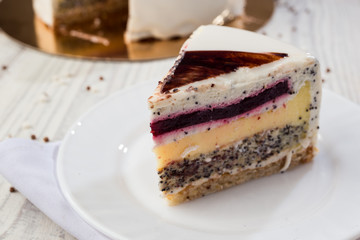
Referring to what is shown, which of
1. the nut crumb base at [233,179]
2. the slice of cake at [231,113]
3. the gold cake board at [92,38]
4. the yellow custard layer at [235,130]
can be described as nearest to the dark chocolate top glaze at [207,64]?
the slice of cake at [231,113]

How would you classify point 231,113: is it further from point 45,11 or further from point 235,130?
point 45,11

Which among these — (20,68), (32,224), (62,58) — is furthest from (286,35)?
(32,224)

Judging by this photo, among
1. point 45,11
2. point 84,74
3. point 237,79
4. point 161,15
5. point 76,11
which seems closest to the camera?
point 237,79

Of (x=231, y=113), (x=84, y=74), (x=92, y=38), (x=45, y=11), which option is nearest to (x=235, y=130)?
(x=231, y=113)

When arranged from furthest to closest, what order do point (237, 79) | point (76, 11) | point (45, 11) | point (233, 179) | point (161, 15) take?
1. point (76, 11)
2. point (45, 11)
3. point (161, 15)
4. point (233, 179)
5. point (237, 79)

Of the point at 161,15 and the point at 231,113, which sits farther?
the point at 161,15

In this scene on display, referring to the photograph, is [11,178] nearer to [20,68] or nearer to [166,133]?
[166,133]

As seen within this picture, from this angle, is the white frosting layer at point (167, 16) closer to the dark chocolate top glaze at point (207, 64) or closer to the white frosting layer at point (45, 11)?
the white frosting layer at point (45, 11)

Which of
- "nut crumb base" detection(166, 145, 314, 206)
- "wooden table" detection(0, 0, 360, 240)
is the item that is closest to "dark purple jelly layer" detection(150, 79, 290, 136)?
"nut crumb base" detection(166, 145, 314, 206)
